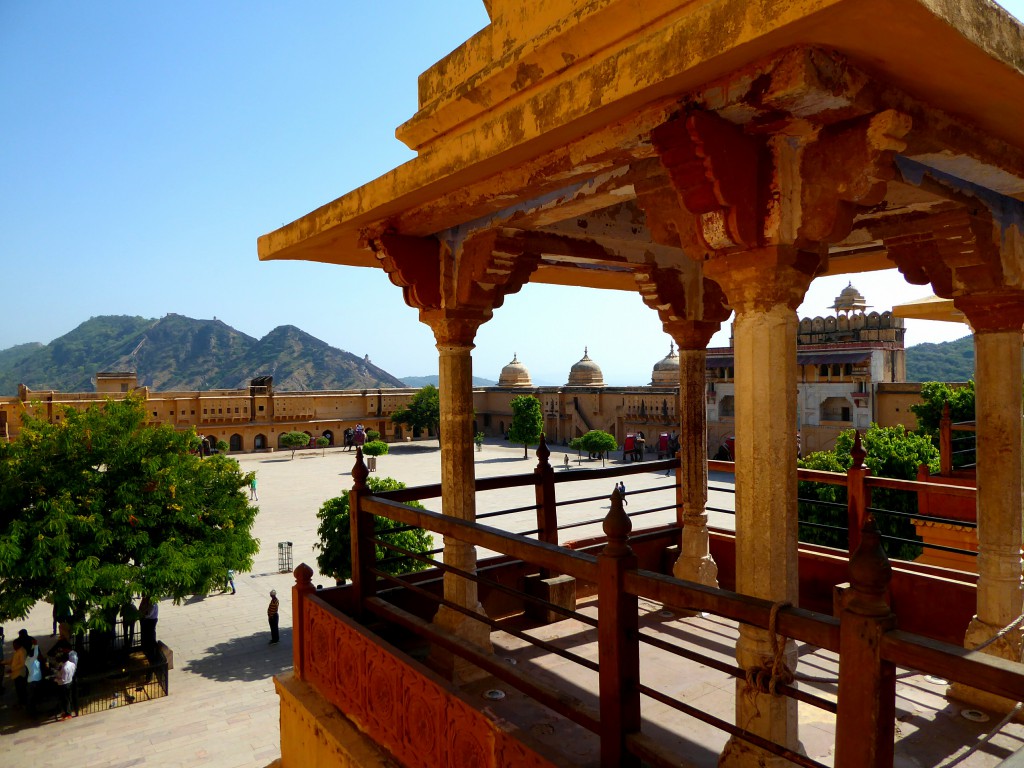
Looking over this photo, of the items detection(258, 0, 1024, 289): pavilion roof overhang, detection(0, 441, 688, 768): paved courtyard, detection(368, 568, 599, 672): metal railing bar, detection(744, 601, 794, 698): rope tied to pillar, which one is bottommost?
detection(0, 441, 688, 768): paved courtyard

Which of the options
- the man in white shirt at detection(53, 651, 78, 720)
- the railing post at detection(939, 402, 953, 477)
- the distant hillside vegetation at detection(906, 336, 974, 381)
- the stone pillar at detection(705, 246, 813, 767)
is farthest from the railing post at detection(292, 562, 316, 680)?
the distant hillside vegetation at detection(906, 336, 974, 381)

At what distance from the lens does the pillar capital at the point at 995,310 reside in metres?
3.71

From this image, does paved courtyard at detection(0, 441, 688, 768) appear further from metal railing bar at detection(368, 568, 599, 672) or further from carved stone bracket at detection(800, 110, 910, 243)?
carved stone bracket at detection(800, 110, 910, 243)

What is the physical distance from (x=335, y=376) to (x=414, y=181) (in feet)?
520

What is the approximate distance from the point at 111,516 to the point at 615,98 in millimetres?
11388

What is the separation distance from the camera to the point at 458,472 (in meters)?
4.39

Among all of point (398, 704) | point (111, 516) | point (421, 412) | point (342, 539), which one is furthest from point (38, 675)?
point (421, 412)

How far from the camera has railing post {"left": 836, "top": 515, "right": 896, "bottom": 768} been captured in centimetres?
161

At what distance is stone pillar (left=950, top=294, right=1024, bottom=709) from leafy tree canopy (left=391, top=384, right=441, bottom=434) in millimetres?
38152

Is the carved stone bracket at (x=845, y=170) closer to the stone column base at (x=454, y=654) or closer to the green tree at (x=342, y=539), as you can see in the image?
the stone column base at (x=454, y=654)

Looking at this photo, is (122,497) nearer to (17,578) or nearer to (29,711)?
(17,578)

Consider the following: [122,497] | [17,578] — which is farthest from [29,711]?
[122,497]

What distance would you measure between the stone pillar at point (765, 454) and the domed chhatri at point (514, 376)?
4444 cm

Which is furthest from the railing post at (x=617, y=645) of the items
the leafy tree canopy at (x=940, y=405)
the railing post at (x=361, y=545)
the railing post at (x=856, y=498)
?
the leafy tree canopy at (x=940, y=405)
